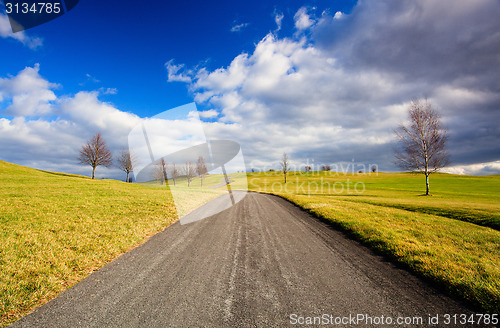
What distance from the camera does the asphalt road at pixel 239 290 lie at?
11.1ft

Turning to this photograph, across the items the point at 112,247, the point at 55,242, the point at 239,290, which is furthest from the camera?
the point at 55,242

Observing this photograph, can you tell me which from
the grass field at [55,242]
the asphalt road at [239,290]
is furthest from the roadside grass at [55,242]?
the asphalt road at [239,290]

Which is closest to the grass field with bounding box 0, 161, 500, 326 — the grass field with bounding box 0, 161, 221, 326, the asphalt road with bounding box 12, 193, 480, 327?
the grass field with bounding box 0, 161, 221, 326

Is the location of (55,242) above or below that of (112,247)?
above

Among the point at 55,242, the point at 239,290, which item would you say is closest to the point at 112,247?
the point at 55,242

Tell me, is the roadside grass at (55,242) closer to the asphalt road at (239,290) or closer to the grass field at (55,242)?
the grass field at (55,242)

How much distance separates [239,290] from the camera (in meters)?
4.24

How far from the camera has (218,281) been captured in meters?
4.61

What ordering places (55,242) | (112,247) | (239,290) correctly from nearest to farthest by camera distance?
(239,290) → (112,247) → (55,242)

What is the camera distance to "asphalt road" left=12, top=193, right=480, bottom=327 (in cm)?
339

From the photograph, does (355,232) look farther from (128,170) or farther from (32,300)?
(128,170)

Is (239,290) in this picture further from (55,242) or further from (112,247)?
(55,242)

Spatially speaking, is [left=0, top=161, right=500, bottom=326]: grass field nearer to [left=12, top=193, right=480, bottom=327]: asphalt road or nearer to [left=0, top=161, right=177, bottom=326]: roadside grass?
[left=0, top=161, right=177, bottom=326]: roadside grass

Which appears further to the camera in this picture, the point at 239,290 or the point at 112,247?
the point at 112,247
